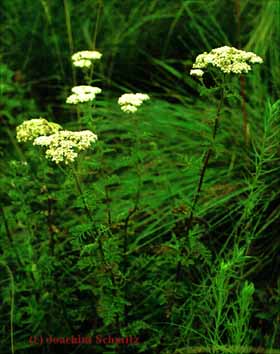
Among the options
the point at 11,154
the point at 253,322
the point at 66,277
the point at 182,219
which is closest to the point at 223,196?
the point at 182,219

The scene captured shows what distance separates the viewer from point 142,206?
2576 millimetres

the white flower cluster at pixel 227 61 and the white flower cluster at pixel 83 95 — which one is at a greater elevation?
the white flower cluster at pixel 227 61

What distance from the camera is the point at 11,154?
11.0 ft

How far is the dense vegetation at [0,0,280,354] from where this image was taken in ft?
6.12

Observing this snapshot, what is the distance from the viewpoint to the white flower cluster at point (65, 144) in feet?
5.17

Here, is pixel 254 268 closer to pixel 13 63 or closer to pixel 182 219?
pixel 182 219

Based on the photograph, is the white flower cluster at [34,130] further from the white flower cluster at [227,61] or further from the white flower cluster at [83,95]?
the white flower cluster at [227,61]

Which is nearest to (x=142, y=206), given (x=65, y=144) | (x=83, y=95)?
(x=83, y=95)

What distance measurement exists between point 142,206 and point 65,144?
1020 millimetres

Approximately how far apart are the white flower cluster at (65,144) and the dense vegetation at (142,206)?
6 cm

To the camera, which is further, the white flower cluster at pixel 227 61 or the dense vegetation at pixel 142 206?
the dense vegetation at pixel 142 206

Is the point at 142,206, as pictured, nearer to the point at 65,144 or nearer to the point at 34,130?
the point at 34,130

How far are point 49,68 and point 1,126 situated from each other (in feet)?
2.36

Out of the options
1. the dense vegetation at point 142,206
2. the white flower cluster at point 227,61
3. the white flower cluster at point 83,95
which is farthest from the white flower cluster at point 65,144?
the white flower cluster at point 227,61
